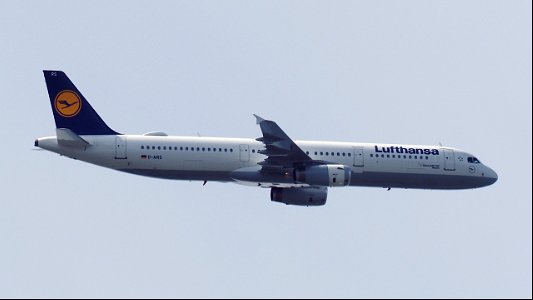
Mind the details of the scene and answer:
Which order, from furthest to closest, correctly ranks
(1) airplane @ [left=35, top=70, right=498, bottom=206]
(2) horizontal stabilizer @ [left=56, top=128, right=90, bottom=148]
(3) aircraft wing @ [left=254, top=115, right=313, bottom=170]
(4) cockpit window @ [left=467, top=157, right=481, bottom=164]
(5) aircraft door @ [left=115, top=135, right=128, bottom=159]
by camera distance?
(4) cockpit window @ [left=467, top=157, right=481, bottom=164]
(3) aircraft wing @ [left=254, top=115, right=313, bottom=170]
(1) airplane @ [left=35, top=70, right=498, bottom=206]
(5) aircraft door @ [left=115, top=135, right=128, bottom=159]
(2) horizontal stabilizer @ [left=56, top=128, right=90, bottom=148]

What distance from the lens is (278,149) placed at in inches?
2876

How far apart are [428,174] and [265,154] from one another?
431 inches

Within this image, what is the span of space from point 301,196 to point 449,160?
963cm

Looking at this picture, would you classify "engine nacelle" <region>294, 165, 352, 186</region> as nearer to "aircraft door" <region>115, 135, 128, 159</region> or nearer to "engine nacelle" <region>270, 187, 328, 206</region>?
"engine nacelle" <region>270, 187, 328, 206</region>

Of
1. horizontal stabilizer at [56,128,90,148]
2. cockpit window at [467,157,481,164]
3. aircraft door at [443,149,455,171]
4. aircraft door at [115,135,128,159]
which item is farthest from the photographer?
cockpit window at [467,157,481,164]

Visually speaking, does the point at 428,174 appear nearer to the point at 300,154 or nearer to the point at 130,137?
the point at 300,154

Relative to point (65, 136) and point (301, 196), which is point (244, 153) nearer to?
point (301, 196)

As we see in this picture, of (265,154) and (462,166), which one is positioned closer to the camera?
(265,154)

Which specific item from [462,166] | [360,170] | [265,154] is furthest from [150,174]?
[462,166]

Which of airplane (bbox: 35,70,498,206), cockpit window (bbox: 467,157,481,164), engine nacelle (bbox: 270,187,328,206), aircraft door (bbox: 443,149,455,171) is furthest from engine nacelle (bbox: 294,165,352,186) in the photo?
cockpit window (bbox: 467,157,481,164)

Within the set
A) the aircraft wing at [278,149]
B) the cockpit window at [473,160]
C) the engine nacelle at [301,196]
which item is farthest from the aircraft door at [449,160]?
the aircraft wing at [278,149]

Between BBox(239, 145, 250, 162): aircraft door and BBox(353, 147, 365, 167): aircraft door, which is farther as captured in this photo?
BBox(353, 147, 365, 167): aircraft door

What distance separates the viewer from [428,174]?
78188 millimetres

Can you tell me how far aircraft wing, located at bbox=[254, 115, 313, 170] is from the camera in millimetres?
72375
